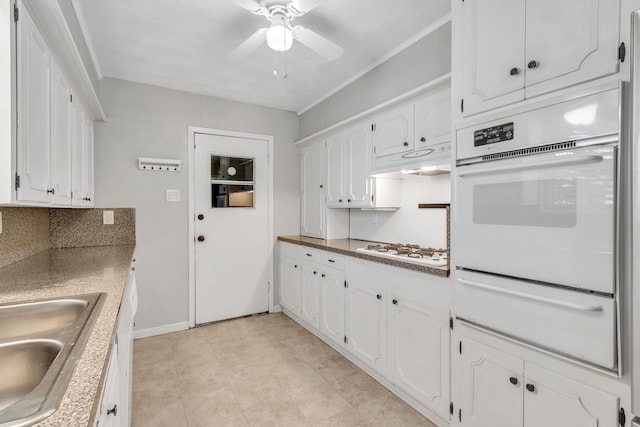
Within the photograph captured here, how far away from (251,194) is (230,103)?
1034 millimetres

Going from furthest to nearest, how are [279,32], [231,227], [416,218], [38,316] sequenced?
1. [231,227]
2. [416,218]
3. [279,32]
4. [38,316]

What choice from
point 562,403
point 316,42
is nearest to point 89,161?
point 316,42

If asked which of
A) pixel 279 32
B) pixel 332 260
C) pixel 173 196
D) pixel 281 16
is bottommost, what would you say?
pixel 332 260

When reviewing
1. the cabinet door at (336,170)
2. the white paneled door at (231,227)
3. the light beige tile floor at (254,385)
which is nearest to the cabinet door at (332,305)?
the light beige tile floor at (254,385)

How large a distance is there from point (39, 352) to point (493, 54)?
6.58 feet

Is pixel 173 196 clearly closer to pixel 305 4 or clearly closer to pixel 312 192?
pixel 312 192

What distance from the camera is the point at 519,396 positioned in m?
1.33

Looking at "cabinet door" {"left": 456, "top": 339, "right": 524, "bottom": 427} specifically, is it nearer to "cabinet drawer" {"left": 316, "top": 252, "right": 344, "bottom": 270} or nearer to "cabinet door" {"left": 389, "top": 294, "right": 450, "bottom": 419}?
"cabinet door" {"left": 389, "top": 294, "right": 450, "bottom": 419}

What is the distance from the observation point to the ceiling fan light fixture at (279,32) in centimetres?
174

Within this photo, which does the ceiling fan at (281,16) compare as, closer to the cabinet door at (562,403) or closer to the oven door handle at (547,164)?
the oven door handle at (547,164)

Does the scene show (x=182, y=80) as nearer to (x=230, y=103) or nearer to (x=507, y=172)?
(x=230, y=103)

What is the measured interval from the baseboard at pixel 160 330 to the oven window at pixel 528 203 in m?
2.97

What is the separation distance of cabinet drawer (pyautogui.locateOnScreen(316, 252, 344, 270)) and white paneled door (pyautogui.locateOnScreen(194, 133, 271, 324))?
41.9 inches

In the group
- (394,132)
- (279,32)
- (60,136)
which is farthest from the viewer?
(394,132)
